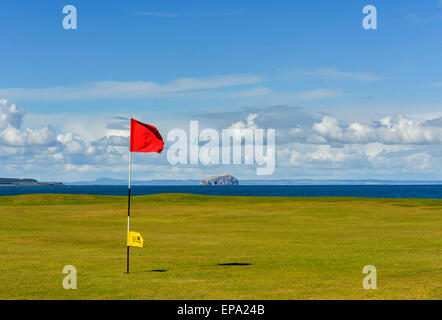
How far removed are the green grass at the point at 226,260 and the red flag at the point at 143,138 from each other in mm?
5261

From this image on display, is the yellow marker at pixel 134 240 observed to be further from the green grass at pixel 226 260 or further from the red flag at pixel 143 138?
the red flag at pixel 143 138

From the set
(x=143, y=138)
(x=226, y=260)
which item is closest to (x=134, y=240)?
(x=143, y=138)

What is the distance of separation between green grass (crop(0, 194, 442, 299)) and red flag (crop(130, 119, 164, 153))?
5261 millimetres

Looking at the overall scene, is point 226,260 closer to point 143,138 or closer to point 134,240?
point 134,240

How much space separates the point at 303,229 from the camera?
149 ft

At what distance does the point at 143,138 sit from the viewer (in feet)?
73.7

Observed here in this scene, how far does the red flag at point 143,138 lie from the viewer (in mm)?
22344

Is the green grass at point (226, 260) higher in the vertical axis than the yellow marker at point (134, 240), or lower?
lower

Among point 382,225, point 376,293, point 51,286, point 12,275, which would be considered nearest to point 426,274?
point 376,293

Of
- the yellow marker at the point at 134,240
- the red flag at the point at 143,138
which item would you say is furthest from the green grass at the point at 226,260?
the red flag at the point at 143,138

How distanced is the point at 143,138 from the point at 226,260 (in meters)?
8.12

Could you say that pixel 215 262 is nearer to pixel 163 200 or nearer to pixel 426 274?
pixel 426 274

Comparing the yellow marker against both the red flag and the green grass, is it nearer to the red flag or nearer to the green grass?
the green grass

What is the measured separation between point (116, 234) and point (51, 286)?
2245cm
